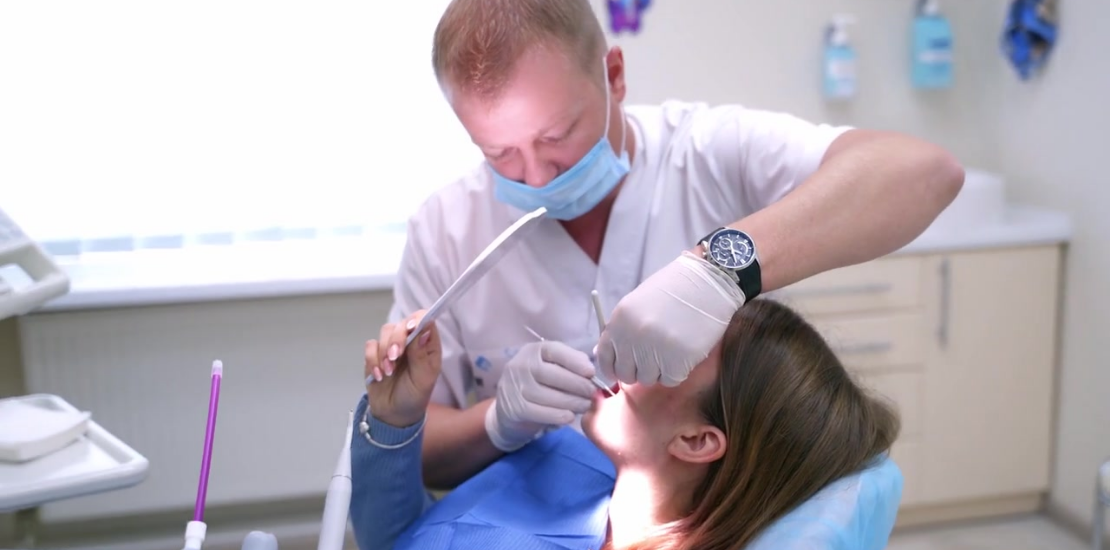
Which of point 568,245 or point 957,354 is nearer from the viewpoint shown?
point 568,245

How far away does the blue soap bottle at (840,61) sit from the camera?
2.85 meters

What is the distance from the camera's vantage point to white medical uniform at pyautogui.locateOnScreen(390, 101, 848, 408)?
5.21ft

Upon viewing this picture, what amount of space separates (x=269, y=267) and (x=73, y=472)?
52.9 inches

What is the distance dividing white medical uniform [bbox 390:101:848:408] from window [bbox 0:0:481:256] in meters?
1.06

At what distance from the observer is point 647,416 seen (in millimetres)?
1315

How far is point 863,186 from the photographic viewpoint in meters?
1.24

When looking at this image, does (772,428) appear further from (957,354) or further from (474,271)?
(957,354)

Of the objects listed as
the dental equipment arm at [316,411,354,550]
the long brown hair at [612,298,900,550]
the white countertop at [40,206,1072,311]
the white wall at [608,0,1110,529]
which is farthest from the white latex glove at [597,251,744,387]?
the white wall at [608,0,1110,529]

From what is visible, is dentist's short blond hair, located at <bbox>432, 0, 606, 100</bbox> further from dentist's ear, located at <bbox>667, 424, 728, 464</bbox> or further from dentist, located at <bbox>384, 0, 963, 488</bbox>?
dentist's ear, located at <bbox>667, 424, 728, 464</bbox>

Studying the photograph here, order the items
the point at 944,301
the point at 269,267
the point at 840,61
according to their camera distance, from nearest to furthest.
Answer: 1. the point at 269,267
2. the point at 944,301
3. the point at 840,61

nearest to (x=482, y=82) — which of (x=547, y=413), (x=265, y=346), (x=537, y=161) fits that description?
(x=537, y=161)

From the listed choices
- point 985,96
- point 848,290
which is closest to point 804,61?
point 985,96

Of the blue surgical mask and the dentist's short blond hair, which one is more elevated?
the dentist's short blond hair

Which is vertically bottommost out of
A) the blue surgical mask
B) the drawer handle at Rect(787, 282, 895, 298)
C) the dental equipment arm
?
the drawer handle at Rect(787, 282, 895, 298)
